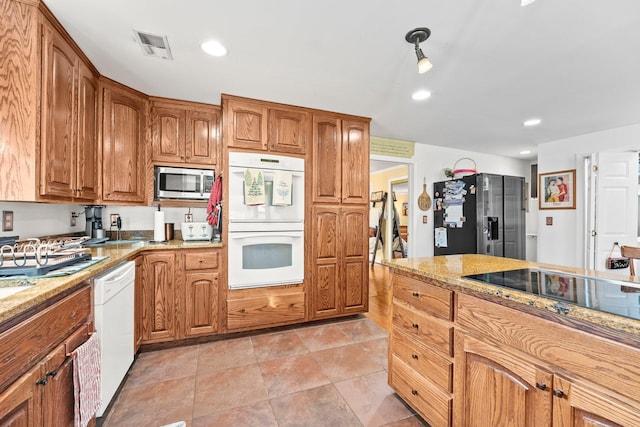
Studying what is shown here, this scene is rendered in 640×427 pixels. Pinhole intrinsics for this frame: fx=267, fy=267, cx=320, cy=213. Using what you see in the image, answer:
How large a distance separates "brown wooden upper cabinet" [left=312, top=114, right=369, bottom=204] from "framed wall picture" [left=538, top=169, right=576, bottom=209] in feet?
10.0

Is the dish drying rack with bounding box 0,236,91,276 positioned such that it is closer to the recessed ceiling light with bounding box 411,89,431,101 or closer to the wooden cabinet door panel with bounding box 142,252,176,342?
the wooden cabinet door panel with bounding box 142,252,176,342

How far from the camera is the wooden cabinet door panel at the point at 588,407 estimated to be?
2.38 feet

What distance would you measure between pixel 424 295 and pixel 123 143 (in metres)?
2.66

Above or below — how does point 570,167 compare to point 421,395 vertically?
above

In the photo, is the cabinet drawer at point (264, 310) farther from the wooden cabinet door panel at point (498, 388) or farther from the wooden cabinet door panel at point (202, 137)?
the wooden cabinet door panel at point (498, 388)

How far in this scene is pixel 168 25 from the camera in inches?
62.3

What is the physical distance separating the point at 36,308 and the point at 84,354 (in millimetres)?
402

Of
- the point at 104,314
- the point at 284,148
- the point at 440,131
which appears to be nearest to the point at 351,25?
the point at 284,148

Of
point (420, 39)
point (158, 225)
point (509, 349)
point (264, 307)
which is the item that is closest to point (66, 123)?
point (158, 225)

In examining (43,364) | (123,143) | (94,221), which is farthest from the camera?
(94,221)

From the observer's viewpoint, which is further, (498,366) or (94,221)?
(94,221)

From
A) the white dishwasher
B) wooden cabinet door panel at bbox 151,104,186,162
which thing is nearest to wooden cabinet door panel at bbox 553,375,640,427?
the white dishwasher

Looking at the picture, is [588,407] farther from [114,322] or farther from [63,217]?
[63,217]

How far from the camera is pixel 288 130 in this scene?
269 centimetres
